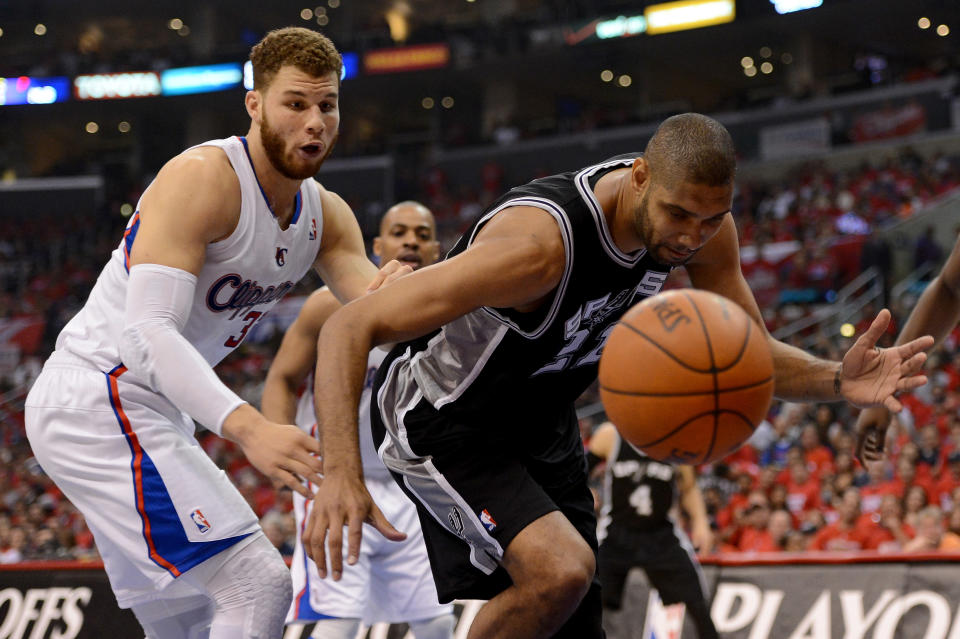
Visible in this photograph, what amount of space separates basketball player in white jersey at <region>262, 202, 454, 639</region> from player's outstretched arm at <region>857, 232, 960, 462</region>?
6.78 feet

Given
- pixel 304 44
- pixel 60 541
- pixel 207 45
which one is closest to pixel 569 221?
pixel 304 44

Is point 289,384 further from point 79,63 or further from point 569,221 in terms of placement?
point 79,63

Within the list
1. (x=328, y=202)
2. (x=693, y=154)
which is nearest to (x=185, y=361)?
(x=328, y=202)

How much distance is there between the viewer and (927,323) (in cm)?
392

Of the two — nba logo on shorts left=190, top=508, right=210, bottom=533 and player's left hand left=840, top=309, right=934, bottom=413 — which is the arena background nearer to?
player's left hand left=840, top=309, right=934, bottom=413

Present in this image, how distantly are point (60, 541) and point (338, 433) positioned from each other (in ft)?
34.5

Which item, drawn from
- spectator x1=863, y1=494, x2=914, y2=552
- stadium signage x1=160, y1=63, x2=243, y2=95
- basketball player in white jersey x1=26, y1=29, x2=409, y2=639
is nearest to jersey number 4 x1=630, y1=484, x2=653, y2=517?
spectator x1=863, y1=494, x2=914, y2=552

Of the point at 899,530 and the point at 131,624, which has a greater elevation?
the point at 131,624

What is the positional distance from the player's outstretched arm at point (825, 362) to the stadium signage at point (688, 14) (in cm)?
2241

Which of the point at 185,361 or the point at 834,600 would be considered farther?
the point at 834,600

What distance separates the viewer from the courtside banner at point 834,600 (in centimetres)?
489

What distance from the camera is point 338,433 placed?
2.52m

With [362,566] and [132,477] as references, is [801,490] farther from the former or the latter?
[132,477]

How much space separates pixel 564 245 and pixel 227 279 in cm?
112
